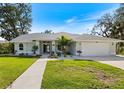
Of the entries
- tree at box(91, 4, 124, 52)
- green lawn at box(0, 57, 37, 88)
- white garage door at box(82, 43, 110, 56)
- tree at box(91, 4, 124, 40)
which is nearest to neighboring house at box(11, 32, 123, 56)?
white garage door at box(82, 43, 110, 56)

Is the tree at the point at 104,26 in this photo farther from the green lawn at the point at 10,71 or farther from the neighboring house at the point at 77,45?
the green lawn at the point at 10,71

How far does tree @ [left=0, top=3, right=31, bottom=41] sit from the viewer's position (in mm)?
39375

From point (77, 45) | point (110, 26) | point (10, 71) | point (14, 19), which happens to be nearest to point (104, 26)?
point (110, 26)

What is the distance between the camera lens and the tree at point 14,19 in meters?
39.4

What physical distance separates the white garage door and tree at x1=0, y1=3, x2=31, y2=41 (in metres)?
17.0

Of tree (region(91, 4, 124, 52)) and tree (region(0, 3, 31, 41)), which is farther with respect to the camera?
tree (region(91, 4, 124, 52))

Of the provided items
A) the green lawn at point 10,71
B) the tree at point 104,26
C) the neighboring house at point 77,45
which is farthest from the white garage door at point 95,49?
the tree at point 104,26

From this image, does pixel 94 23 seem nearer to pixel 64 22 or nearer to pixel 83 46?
pixel 64 22

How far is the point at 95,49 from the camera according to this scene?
92.3 ft

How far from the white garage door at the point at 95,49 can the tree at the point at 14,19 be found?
17.0 metres

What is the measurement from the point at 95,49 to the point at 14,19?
18.5 metres

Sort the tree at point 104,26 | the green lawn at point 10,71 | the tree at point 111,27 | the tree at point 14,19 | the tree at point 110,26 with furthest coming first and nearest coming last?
the tree at point 104,26, the tree at point 110,26, the tree at point 111,27, the tree at point 14,19, the green lawn at point 10,71

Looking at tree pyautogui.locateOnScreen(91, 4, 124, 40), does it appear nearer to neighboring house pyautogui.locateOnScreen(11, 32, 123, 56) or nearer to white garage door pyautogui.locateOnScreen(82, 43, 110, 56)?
neighboring house pyautogui.locateOnScreen(11, 32, 123, 56)

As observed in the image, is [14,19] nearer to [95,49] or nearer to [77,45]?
[77,45]
